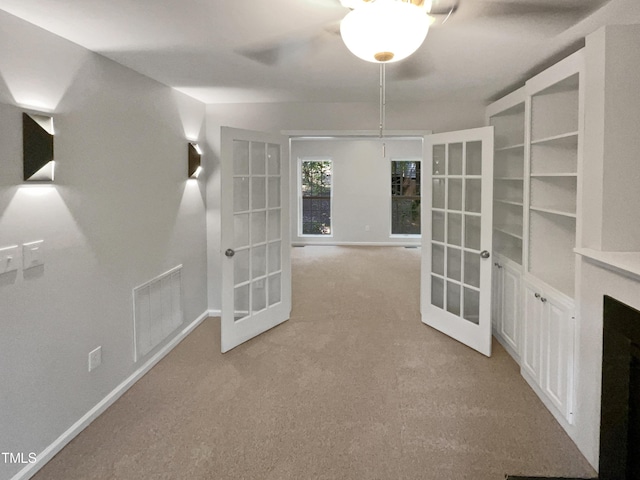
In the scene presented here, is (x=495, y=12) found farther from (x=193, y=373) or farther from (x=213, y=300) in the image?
(x=213, y=300)

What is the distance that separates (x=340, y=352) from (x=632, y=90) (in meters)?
2.63

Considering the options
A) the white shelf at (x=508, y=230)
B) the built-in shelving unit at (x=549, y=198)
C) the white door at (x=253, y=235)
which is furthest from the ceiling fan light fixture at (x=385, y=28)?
the white shelf at (x=508, y=230)

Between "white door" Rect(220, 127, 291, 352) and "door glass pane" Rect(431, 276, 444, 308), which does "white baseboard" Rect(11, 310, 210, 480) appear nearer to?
"white door" Rect(220, 127, 291, 352)

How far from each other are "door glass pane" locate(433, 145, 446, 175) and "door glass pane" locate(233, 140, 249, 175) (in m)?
1.74

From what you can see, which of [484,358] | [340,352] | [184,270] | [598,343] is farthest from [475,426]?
[184,270]

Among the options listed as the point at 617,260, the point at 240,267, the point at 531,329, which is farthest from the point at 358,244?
the point at 617,260

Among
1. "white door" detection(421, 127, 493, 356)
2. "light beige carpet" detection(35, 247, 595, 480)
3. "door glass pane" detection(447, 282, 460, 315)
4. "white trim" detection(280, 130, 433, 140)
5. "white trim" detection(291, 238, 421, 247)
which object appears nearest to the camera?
"light beige carpet" detection(35, 247, 595, 480)

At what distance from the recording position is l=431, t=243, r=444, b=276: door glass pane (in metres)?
3.88

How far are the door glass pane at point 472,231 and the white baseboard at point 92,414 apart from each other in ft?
8.79

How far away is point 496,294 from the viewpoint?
145 inches

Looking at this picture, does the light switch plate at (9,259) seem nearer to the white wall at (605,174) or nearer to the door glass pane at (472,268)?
the white wall at (605,174)

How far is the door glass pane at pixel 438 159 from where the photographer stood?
380 centimetres

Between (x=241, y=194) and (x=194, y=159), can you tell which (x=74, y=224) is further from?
(x=194, y=159)

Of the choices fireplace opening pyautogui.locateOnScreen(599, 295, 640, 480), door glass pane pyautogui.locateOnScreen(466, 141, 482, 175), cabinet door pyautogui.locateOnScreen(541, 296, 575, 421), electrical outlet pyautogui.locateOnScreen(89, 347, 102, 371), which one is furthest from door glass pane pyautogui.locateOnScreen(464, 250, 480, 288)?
electrical outlet pyautogui.locateOnScreen(89, 347, 102, 371)
